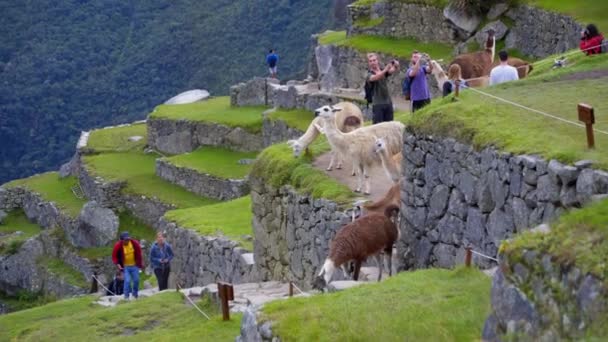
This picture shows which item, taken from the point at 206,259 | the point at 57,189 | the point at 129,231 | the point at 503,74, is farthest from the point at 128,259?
the point at 57,189

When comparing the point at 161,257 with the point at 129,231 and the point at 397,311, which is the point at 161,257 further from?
the point at 129,231

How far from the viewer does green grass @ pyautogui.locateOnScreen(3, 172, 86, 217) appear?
42.3 m

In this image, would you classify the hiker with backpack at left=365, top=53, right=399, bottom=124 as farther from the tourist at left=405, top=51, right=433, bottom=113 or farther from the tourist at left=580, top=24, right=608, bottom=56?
the tourist at left=580, top=24, right=608, bottom=56

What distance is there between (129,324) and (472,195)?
565 centimetres

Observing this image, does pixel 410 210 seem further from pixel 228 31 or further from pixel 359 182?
pixel 228 31

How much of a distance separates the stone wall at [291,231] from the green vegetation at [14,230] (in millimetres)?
20396

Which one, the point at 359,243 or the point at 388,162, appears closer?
the point at 359,243

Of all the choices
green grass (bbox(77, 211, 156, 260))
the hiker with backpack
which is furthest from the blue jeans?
green grass (bbox(77, 211, 156, 260))

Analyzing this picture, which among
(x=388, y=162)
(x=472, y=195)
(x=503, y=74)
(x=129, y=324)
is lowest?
(x=129, y=324)

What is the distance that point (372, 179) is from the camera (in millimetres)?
18750

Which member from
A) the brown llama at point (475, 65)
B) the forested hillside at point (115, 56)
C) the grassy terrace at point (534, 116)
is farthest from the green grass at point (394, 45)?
the forested hillside at point (115, 56)

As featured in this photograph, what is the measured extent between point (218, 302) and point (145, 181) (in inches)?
973

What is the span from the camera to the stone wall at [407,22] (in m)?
33.1

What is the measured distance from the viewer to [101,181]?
4159 centimetres
